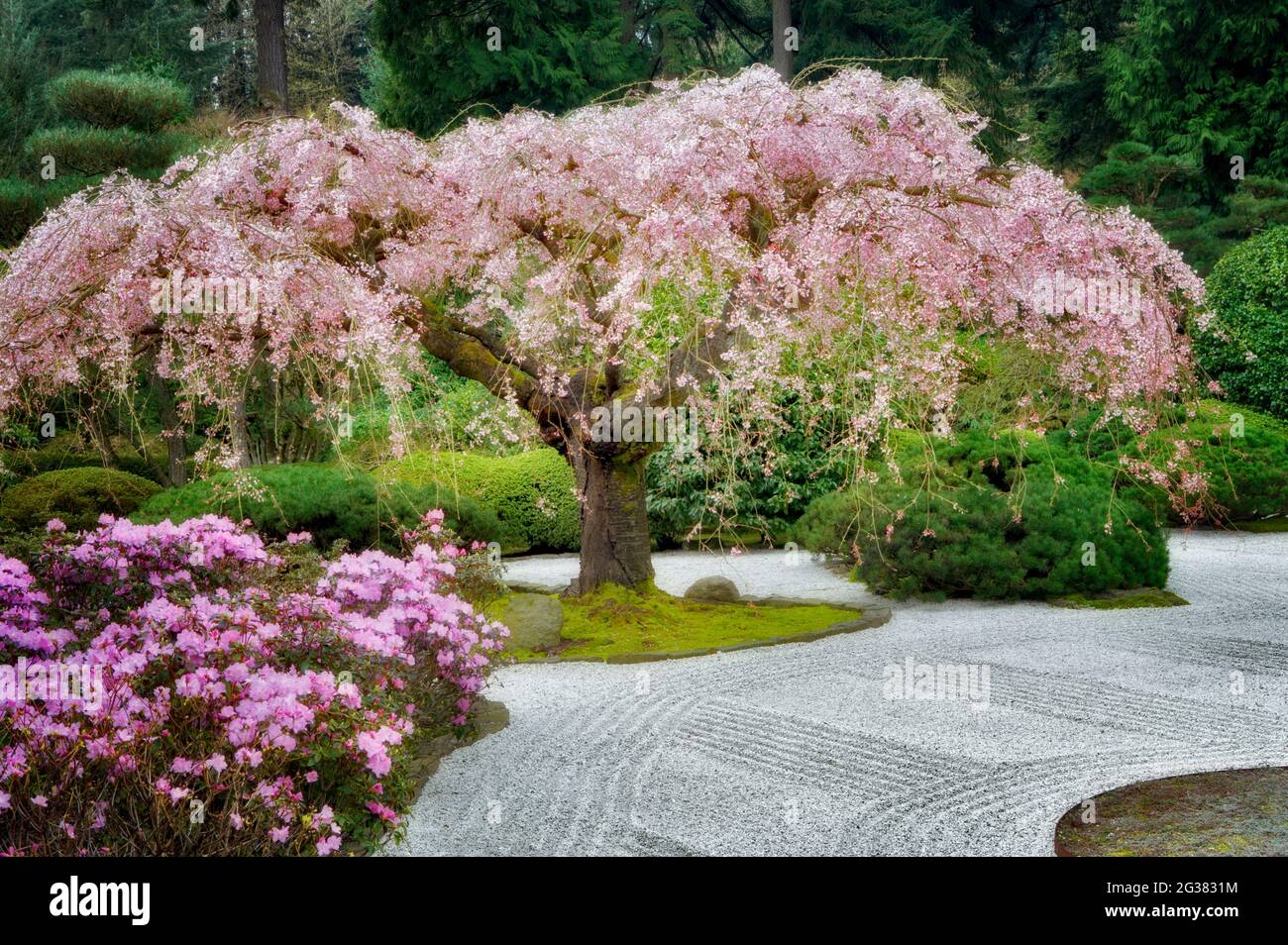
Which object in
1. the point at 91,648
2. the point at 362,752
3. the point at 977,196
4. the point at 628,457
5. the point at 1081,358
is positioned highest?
the point at 977,196

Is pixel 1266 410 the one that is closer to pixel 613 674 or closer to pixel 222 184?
pixel 613 674

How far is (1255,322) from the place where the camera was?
1292 cm

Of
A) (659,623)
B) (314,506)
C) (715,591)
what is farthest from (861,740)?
(314,506)

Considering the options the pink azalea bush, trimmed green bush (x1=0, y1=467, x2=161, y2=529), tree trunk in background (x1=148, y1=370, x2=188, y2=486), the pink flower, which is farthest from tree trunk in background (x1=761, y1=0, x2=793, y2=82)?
the pink flower

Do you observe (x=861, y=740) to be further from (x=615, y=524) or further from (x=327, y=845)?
(x=615, y=524)

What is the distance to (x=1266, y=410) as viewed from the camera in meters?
13.2

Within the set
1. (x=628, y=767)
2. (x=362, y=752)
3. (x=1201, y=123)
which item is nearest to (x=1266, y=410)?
(x=1201, y=123)

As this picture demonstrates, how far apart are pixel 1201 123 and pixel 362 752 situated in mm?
18333

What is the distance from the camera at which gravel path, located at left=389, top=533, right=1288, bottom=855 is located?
3.71 metres

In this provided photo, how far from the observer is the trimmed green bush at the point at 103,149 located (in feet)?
35.4

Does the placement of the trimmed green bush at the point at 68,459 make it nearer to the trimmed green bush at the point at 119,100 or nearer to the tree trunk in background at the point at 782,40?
the trimmed green bush at the point at 119,100

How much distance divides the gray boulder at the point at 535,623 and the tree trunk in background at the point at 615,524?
601 millimetres

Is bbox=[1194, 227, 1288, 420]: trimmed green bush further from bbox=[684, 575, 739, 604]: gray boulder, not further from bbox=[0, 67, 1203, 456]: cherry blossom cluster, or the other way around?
bbox=[0, 67, 1203, 456]: cherry blossom cluster

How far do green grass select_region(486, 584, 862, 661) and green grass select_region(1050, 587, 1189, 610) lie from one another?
1608 mm
